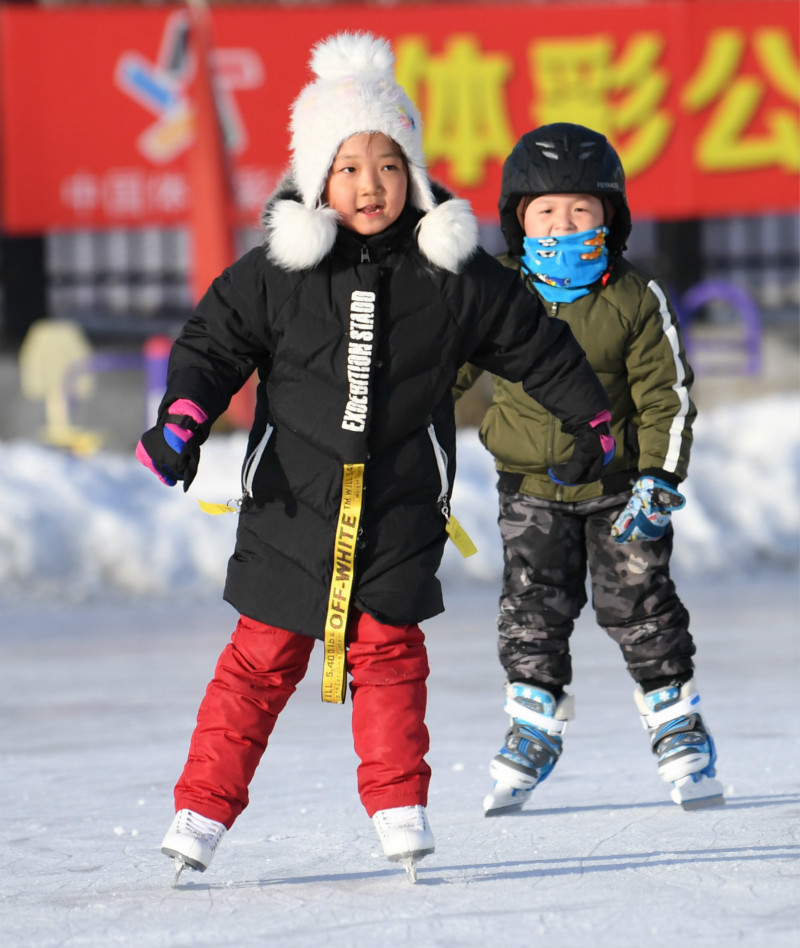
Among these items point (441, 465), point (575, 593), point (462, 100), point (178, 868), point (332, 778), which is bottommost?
point (332, 778)

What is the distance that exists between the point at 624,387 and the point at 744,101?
8.06 meters

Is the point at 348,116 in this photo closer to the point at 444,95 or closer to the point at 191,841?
the point at 191,841

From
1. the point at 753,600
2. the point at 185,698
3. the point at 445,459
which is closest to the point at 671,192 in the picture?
the point at 753,600

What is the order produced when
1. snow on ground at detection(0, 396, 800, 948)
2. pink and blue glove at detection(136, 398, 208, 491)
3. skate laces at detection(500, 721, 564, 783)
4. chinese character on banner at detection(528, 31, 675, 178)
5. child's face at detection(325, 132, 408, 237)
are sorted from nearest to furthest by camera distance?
snow on ground at detection(0, 396, 800, 948) → pink and blue glove at detection(136, 398, 208, 491) → child's face at detection(325, 132, 408, 237) → skate laces at detection(500, 721, 564, 783) → chinese character on banner at detection(528, 31, 675, 178)

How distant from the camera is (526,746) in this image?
134 inches

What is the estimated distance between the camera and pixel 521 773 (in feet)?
11.0

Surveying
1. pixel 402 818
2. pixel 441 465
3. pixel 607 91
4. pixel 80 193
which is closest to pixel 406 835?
pixel 402 818

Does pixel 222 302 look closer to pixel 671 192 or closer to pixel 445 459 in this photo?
pixel 445 459

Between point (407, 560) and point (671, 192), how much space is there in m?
8.61

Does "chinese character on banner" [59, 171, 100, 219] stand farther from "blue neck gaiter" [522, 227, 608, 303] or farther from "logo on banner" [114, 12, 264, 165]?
"blue neck gaiter" [522, 227, 608, 303]

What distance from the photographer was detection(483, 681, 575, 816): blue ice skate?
3326 millimetres

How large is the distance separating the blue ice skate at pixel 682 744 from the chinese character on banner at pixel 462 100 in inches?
301

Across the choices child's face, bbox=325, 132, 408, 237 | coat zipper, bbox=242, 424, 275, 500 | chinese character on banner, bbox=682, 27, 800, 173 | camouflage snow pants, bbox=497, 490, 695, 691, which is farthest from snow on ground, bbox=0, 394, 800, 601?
child's face, bbox=325, 132, 408, 237

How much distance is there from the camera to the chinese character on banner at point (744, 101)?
11.0m
